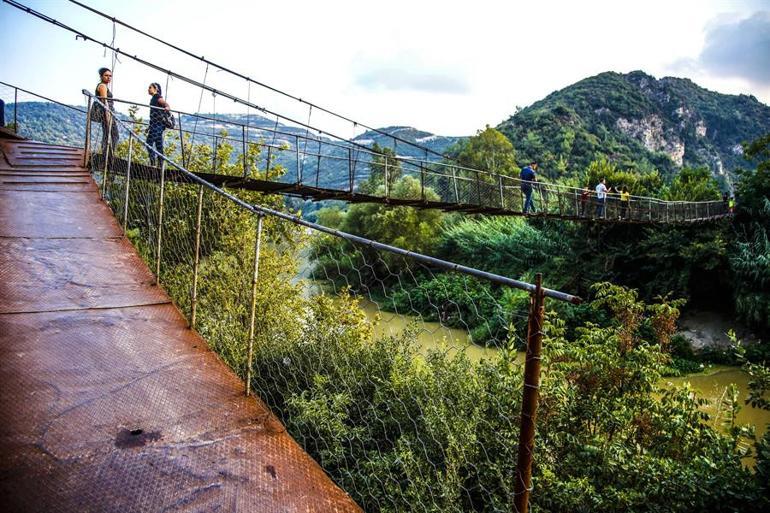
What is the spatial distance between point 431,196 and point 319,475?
75.8 feet

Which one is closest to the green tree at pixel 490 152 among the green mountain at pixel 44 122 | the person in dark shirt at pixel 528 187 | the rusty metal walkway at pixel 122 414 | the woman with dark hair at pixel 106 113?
the person in dark shirt at pixel 528 187

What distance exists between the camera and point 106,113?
593 cm

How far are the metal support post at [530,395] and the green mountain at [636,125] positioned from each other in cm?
3465

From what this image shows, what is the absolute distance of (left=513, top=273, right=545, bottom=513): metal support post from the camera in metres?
1.26

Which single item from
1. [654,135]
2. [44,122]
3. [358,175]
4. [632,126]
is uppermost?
[632,126]

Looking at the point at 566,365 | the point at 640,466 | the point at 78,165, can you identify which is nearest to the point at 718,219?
the point at 566,365

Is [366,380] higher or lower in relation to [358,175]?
lower

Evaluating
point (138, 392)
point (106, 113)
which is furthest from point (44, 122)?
point (138, 392)

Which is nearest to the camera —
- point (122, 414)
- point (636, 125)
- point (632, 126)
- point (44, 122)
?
point (122, 414)

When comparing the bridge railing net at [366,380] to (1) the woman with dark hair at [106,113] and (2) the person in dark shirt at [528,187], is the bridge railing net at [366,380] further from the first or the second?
(2) the person in dark shirt at [528,187]

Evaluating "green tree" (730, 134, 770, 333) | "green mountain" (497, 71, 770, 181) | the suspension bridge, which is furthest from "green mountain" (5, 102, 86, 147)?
"green mountain" (497, 71, 770, 181)

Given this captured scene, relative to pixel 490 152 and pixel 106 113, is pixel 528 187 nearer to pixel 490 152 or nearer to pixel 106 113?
pixel 106 113

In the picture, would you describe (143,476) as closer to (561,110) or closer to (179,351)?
(179,351)

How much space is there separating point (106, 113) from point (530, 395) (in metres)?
6.21
